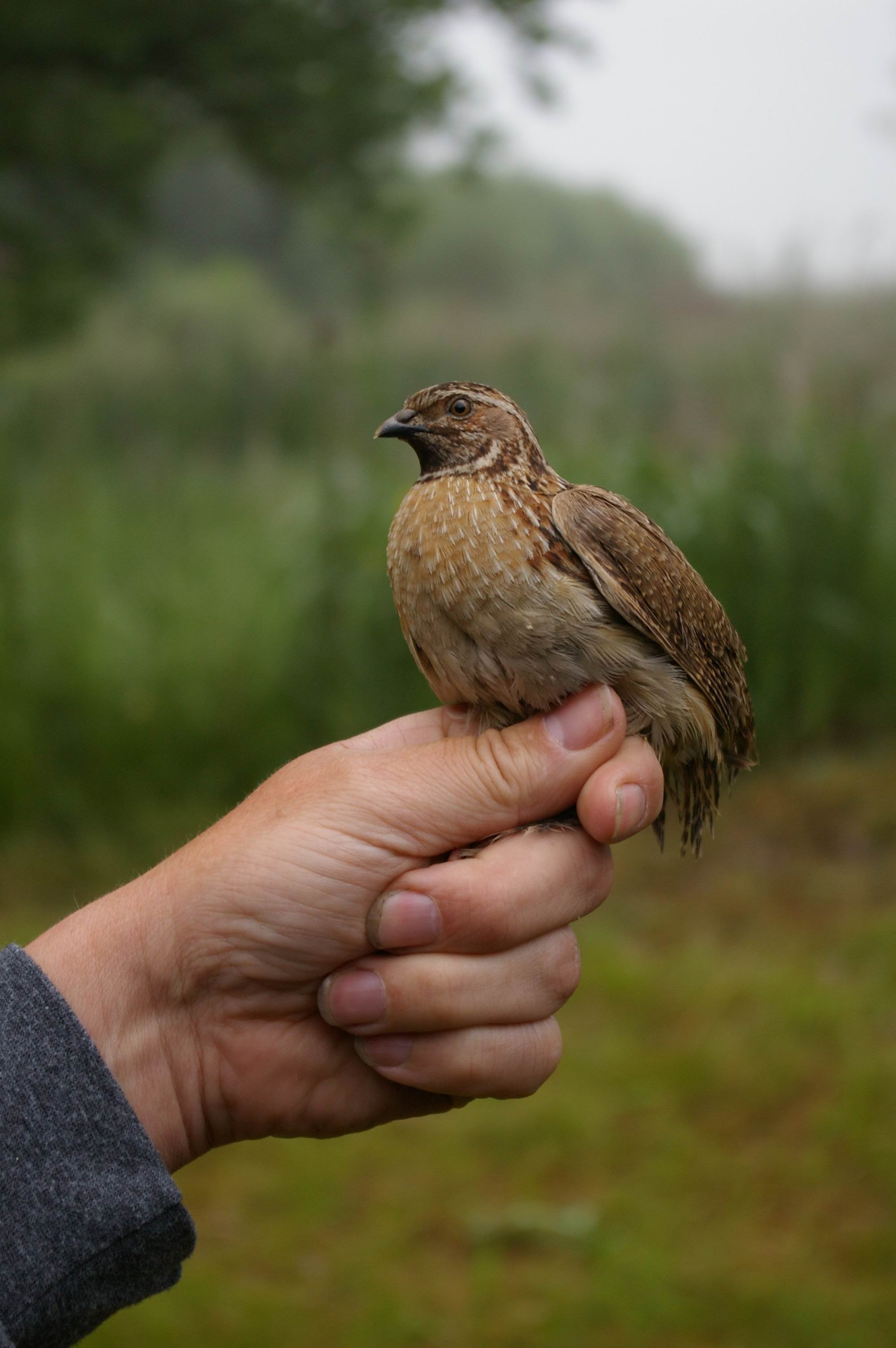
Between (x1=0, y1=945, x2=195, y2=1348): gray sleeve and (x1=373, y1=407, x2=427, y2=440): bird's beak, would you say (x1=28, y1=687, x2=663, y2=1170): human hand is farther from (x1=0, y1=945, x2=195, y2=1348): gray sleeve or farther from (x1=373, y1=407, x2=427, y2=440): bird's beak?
(x1=373, y1=407, x2=427, y2=440): bird's beak

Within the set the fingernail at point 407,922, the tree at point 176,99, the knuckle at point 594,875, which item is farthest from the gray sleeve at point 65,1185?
the tree at point 176,99

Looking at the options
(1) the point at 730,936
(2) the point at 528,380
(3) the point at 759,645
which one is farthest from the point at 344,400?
(1) the point at 730,936

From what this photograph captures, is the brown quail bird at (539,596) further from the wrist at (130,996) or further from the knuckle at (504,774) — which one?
the wrist at (130,996)

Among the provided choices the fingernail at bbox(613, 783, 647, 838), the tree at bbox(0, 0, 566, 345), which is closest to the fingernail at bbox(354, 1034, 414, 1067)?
the fingernail at bbox(613, 783, 647, 838)

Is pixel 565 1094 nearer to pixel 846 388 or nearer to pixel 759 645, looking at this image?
pixel 759 645

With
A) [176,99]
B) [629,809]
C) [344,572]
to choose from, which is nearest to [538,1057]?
[629,809]
